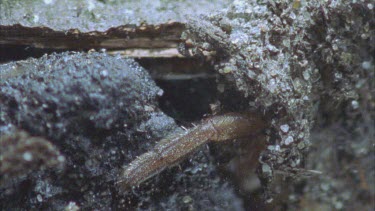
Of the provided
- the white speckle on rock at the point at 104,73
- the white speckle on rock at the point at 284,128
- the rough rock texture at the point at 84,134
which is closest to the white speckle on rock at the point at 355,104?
the white speckle on rock at the point at 284,128

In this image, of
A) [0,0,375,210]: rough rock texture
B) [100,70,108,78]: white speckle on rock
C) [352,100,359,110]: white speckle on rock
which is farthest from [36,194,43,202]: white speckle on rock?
[352,100,359,110]: white speckle on rock

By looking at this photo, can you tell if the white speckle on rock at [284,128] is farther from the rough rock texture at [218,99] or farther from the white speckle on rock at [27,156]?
the white speckle on rock at [27,156]

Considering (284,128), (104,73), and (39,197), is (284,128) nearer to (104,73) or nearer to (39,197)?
(104,73)

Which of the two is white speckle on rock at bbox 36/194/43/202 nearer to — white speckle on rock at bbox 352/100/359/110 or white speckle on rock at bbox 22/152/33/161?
white speckle on rock at bbox 22/152/33/161


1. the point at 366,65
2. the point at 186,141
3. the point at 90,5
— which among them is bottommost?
the point at 186,141

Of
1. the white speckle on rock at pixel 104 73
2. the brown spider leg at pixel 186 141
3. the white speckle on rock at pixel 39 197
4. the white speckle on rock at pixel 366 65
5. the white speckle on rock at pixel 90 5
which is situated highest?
the white speckle on rock at pixel 90 5

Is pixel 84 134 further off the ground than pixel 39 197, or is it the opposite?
pixel 84 134

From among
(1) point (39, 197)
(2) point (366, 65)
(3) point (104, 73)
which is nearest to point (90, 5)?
(3) point (104, 73)

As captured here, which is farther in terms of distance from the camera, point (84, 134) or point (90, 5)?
point (90, 5)

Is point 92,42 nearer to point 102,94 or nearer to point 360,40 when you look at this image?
point 102,94
